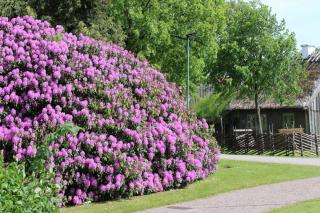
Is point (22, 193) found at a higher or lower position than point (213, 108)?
lower

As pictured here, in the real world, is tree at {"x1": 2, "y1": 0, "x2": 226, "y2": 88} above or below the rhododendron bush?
above

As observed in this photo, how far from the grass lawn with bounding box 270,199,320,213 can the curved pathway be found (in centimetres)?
32

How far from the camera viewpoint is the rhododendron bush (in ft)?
39.8

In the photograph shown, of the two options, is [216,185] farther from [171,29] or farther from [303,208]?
[171,29]

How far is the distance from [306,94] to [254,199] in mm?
34313

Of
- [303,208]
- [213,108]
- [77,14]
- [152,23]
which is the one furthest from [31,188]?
[213,108]

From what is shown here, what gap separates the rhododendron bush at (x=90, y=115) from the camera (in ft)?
39.8

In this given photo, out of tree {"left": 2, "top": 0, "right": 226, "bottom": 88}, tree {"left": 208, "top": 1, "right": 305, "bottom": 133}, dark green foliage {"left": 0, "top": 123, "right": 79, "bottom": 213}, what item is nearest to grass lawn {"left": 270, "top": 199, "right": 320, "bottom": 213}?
dark green foliage {"left": 0, "top": 123, "right": 79, "bottom": 213}

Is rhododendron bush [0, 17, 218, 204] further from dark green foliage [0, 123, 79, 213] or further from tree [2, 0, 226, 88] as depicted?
tree [2, 0, 226, 88]

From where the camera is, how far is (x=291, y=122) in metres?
44.7

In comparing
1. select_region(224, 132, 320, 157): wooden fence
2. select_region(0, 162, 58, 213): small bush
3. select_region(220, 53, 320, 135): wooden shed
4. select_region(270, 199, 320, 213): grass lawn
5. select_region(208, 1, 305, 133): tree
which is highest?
select_region(208, 1, 305, 133): tree

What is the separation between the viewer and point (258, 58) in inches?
1535

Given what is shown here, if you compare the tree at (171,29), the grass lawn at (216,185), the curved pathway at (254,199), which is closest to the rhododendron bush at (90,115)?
the grass lawn at (216,185)

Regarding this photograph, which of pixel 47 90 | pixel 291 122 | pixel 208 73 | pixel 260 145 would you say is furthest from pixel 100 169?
pixel 291 122
